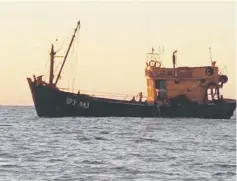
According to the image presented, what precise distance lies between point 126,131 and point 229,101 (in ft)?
66.1

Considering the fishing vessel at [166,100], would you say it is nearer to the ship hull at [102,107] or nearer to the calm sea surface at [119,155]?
the ship hull at [102,107]

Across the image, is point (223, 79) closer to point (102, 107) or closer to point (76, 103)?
point (102, 107)

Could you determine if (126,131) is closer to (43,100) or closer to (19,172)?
(43,100)

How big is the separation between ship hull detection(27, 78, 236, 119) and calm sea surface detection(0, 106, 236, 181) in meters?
11.9

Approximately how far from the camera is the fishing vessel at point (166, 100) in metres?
63.5

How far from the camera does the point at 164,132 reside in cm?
4831

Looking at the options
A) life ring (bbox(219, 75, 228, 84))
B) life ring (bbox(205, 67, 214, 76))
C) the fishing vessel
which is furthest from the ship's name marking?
Answer: life ring (bbox(219, 75, 228, 84))

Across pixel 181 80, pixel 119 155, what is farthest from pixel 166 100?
pixel 119 155

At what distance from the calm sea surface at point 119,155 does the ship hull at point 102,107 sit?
1193 cm

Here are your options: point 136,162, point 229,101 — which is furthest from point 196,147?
point 229,101

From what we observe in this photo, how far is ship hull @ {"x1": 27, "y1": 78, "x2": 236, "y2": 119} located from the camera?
62.2 meters

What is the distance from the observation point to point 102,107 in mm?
64000

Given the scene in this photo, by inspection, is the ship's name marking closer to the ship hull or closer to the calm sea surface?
the ship hull

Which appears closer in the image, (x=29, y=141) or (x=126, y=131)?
(x=29, y=141)
